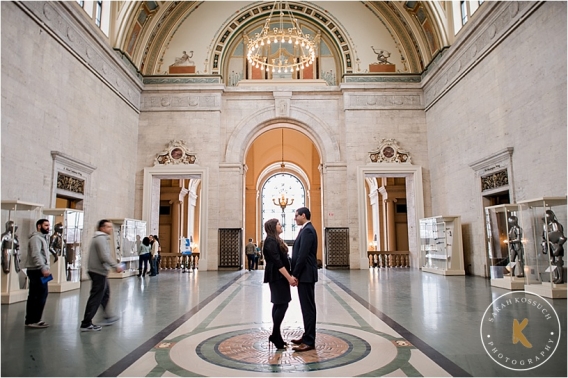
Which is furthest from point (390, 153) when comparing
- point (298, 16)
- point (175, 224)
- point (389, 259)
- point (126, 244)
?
point (175, 224)

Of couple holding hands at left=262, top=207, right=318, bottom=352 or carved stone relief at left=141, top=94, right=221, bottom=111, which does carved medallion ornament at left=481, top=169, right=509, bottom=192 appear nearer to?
couple holding hands at left=262, top=207, right=318, bottom=352

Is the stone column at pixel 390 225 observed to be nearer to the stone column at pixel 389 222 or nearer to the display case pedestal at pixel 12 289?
the stone column at pixel 389 222

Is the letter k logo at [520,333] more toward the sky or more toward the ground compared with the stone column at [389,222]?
more toward the ground

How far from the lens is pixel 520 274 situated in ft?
29.7

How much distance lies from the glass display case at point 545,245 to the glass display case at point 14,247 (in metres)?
9.73

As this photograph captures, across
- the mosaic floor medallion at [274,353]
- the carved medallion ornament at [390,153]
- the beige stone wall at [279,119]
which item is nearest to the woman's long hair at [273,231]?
the mosaic floor medallion at [274,353]

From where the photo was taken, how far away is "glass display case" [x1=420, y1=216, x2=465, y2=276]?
12.7m

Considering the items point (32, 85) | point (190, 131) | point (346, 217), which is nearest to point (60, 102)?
point (32, 85)

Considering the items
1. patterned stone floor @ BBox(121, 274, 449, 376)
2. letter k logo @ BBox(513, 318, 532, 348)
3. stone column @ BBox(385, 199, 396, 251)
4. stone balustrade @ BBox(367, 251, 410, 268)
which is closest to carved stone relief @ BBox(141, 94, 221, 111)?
stone balustrade @ BBox(367, 251, 410, 268)

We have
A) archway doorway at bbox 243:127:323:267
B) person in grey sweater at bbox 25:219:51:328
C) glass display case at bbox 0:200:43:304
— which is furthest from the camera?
archway doorway at bbox 243:127:323:267

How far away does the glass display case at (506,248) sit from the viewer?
29.4ft

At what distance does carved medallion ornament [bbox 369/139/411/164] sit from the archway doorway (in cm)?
1032

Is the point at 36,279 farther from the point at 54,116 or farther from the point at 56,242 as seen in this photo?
the point at 54,116

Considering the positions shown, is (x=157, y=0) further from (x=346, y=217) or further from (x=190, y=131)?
(x=346, y=217)
